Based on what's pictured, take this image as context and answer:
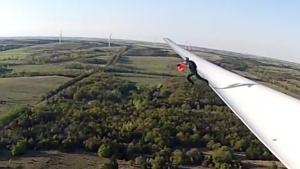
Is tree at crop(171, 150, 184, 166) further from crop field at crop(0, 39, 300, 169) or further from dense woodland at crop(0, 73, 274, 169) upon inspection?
crop field at crop(0, 39, 300, 169)

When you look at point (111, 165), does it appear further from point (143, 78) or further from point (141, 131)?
Answer: point (143, 78)

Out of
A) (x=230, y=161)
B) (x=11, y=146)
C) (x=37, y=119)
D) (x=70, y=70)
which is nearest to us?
(x=230, y=161)

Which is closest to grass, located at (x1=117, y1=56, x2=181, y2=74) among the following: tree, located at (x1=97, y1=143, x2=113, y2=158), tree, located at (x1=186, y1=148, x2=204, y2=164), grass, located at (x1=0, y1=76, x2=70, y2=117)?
grass, located at (x1=0, y1=76, x2=70, y2=117)

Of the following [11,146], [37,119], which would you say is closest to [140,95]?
[37,119]

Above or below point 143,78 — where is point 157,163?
below

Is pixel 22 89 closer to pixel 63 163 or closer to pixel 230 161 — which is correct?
pixel 63 163

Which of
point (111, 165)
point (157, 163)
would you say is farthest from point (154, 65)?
point (111, 165)
